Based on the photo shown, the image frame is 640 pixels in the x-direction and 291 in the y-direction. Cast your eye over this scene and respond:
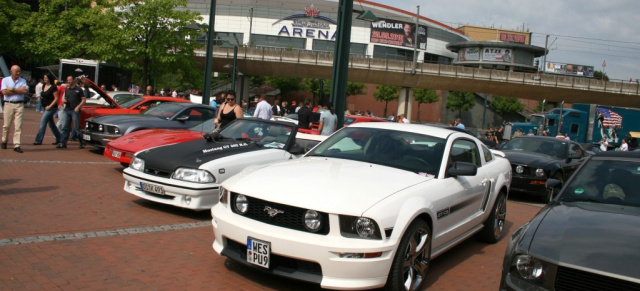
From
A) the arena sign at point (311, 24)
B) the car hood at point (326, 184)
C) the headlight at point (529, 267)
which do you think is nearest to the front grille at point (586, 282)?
the headlight at point (529, 267)

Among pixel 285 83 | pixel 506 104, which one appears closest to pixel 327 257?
pixel 285 83

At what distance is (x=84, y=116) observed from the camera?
12883 mm

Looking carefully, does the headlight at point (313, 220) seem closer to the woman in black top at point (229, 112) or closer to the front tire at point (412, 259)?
the front tire at point (412, 259)

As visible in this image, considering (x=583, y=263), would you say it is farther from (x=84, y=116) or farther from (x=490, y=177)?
(x=84, y=116)

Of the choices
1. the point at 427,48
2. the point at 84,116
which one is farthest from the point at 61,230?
the point at 427,48

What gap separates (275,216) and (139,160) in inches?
140

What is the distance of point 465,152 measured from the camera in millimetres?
6156

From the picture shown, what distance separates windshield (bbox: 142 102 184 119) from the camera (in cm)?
1219

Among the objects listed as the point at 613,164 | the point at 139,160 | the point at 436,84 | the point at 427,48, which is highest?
the point at 427,48

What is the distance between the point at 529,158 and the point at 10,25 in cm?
3688

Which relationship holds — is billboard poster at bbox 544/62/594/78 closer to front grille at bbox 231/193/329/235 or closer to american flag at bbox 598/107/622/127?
american flag at bbox 598/107/622/127

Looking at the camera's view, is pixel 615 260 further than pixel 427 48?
No

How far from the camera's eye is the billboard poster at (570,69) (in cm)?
10112

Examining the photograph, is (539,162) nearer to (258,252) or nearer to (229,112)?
(229,112)
